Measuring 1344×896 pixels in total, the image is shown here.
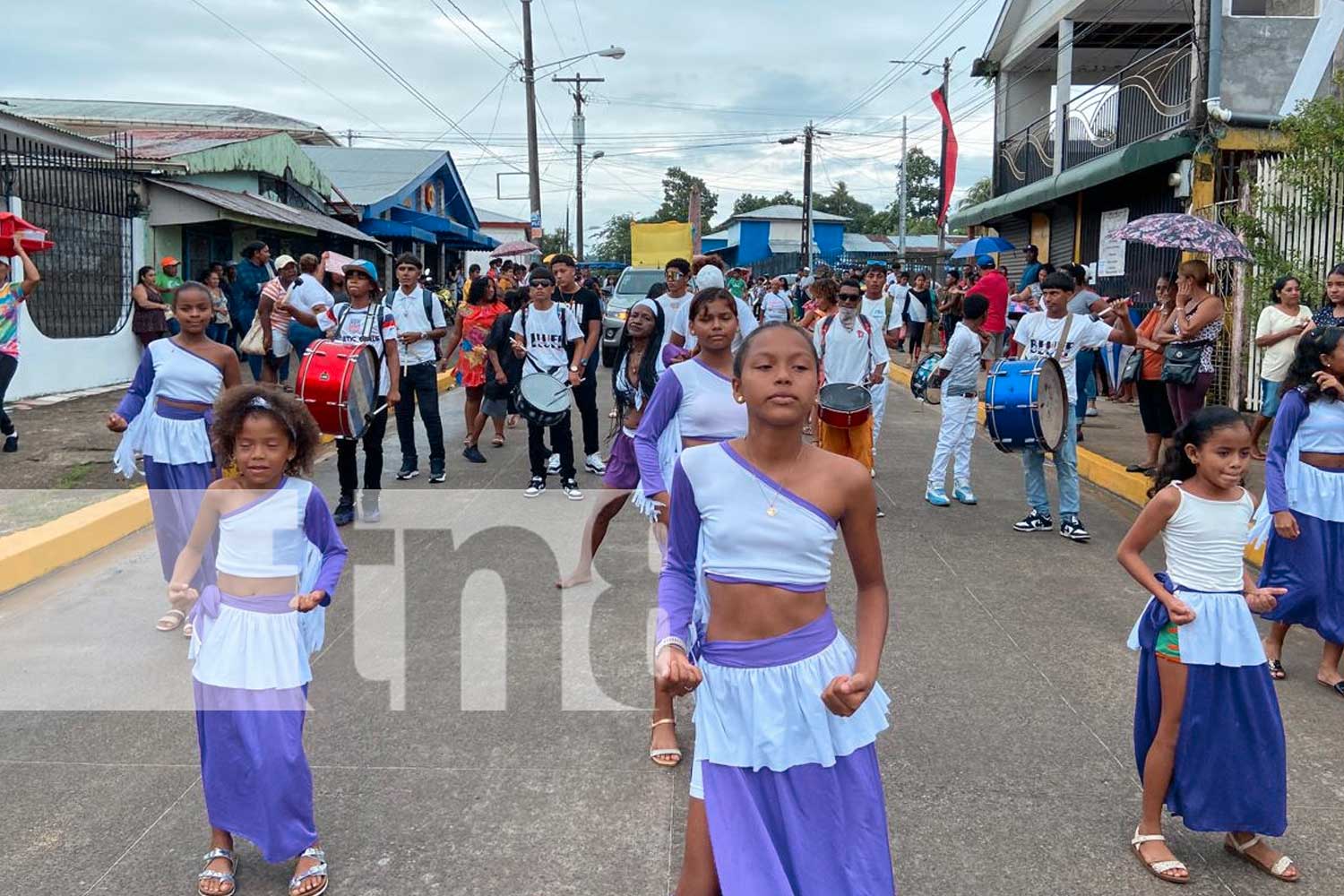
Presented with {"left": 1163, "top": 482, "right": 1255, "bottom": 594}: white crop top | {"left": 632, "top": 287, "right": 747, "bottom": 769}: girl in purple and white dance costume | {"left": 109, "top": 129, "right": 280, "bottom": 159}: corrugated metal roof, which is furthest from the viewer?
{"left": 109, "top": 129, "right": 280, "bottom": 159}: corrugated metal roof

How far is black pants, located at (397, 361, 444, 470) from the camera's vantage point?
9.95m

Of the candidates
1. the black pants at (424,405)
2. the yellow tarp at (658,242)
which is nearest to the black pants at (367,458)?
the black pants at (424,405)

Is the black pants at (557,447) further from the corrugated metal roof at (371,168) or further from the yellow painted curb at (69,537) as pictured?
the corrugated metal roof at (371,168)

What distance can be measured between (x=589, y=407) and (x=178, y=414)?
16.1 feet

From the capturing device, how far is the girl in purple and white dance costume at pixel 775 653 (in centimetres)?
256

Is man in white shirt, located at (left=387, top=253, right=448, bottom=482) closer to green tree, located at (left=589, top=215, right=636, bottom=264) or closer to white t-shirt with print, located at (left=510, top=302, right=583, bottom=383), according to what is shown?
white t-shirt with print, located at (left=510, top=302, right=583, bottom=383)

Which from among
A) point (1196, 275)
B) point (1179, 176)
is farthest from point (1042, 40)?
point (1196, 275)

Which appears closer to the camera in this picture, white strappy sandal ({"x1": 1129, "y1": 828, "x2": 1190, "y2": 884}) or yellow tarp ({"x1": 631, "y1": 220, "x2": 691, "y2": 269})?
white strappy sandal ({"x1": 1129, "y1": 828, "x2": 1190, "y2": 884})

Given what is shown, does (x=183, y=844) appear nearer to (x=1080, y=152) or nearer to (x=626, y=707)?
(x=626, y=707)

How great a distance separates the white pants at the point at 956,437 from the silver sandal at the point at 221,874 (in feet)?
21.6

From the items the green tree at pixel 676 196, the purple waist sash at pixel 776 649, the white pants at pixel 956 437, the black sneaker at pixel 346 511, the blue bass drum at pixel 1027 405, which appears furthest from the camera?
the green tree at pixel 676 196

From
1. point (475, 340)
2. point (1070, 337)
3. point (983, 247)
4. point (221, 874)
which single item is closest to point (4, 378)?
point (475, 340)

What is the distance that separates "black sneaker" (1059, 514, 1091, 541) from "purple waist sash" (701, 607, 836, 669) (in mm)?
5875

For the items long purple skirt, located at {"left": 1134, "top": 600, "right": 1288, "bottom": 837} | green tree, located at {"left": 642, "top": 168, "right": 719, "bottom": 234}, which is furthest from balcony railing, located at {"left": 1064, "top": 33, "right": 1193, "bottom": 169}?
green tree, located at {"left": 642, "top": 168, "right": 719, "bottom": 234}
